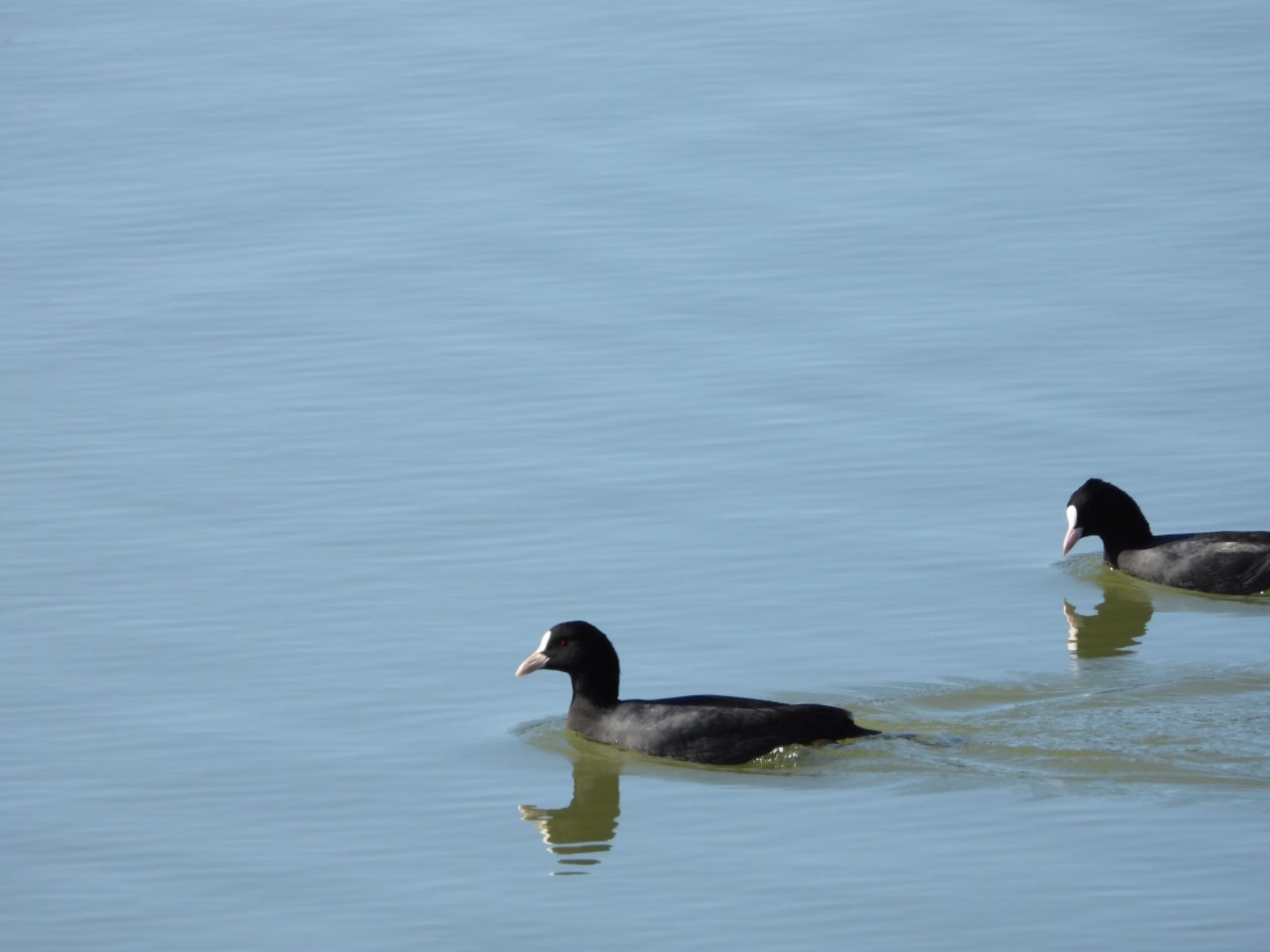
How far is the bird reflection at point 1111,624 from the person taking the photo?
16.1 m

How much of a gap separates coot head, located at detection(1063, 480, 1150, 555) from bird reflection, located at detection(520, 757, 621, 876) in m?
4.51

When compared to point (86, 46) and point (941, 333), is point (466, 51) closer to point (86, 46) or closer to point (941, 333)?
point (86, 46)

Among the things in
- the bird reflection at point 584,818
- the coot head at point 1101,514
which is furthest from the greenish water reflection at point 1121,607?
the bird reflection at point 584,818

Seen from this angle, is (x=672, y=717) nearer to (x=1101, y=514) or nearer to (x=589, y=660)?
(x=589, y=660)

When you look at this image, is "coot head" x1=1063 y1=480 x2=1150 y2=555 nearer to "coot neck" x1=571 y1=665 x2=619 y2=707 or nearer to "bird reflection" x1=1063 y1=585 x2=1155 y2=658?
"bird reflection" x1=1063 y1=585 x2=1155 y2=658

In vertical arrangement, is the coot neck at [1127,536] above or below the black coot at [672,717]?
above

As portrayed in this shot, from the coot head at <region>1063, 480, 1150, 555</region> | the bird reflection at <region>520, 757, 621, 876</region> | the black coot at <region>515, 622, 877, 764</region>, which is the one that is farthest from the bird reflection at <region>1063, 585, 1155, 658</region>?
the bird reflection at <region>520, 757, 621, 876</region>

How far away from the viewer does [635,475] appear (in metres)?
19.0

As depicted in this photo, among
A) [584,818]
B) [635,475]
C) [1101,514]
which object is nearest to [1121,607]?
[1101,514]

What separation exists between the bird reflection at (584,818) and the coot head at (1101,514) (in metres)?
4.51

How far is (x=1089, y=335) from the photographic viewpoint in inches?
844

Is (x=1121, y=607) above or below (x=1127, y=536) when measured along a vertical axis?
below

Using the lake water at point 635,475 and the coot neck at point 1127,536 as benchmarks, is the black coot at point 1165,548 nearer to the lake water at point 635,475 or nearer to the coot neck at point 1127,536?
the coot neck at point 1127,536

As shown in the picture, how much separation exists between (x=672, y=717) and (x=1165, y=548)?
4805mm
